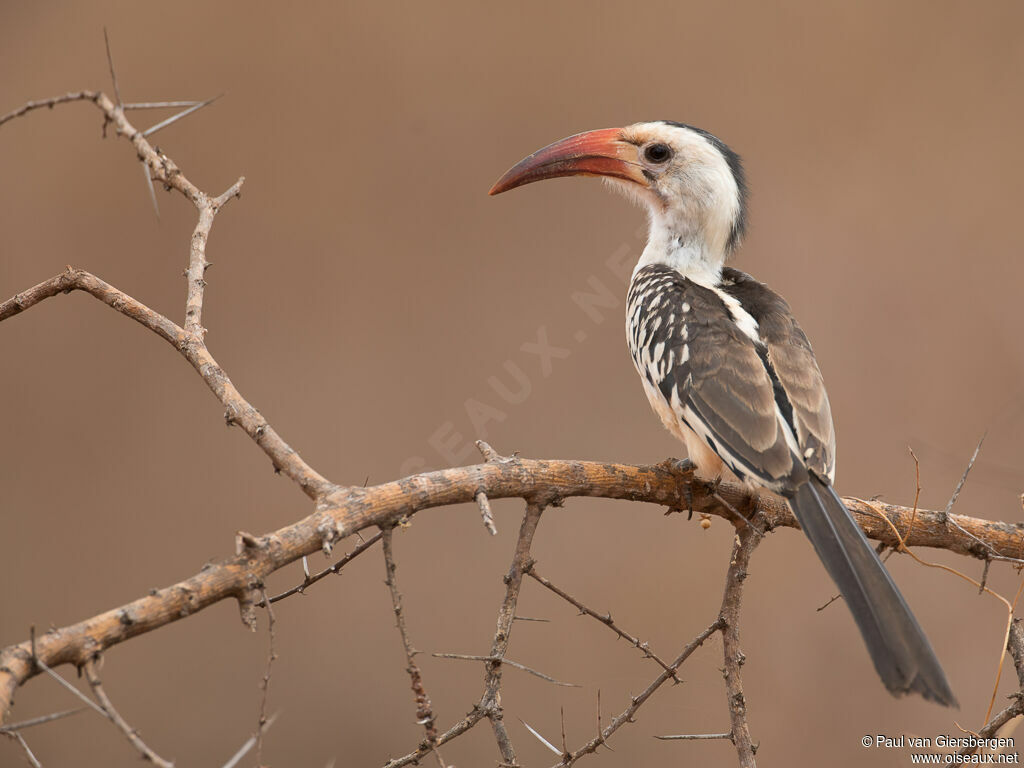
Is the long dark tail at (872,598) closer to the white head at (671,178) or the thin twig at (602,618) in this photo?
the thin twig at (602,618)

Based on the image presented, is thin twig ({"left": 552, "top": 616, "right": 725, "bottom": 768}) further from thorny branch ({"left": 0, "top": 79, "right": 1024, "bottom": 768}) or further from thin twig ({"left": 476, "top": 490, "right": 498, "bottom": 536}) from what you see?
thin twig ({"left": 476, "top": 490, "right": 498, "bottom": 536})

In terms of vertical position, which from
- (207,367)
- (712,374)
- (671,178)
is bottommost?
(712,374)

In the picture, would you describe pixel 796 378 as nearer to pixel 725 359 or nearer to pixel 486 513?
pixel 725 359

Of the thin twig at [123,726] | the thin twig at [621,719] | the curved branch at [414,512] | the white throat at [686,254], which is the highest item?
the white throat at [686,254]

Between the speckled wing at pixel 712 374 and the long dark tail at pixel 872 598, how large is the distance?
66 millimetres

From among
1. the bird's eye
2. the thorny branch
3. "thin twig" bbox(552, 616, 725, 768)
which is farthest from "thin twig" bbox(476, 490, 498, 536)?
the bird's eye

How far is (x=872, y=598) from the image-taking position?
1.25 meters

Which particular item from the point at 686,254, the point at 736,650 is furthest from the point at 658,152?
the point at 736,650

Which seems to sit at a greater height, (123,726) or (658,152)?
(658,152)

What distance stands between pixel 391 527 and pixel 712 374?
0.69m

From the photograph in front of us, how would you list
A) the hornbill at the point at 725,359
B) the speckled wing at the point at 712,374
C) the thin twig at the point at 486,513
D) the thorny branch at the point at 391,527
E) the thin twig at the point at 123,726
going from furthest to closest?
the speckled wing at the point at 712,374 < the hornbill at the point at 725,359 < the thin twig at the point at 486,513 < the thorny branch at the point at 391,527 < the thin twig at the point at 123,726

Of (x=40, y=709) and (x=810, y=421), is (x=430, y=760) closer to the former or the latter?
(x=40, y=709)

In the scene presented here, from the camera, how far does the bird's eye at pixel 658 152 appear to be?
7.12 ft

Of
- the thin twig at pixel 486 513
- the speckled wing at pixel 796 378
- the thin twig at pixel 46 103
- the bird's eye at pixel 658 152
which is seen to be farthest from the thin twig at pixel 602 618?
the bird's eye at pixel 658 152
